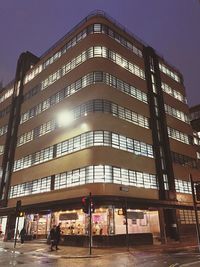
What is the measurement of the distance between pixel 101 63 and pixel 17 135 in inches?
702

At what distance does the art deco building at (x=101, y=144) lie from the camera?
2650 centimetres

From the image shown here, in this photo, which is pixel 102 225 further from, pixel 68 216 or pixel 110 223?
pixel 68 216

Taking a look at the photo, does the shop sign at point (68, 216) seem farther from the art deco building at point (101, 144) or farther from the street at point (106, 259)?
the street at point (106, 259)

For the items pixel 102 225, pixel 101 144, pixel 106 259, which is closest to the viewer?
pixel 106 259

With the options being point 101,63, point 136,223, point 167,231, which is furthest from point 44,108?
point 167,231

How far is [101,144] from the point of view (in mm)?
27047

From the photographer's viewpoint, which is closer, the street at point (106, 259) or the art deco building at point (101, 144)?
the street at point (106, 259)

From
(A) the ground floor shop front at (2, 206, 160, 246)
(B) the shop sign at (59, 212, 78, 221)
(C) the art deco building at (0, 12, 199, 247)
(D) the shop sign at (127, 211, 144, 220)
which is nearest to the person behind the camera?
(A) the ground floor shop front at (2, 206, 160, 246)

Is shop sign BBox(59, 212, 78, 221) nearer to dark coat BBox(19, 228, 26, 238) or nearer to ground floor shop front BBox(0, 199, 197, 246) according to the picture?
ground floor shop front BBox(0, 199, 197, 246)

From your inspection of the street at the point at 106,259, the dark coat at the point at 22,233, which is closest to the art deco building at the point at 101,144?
the dark coat at the point at 22,233

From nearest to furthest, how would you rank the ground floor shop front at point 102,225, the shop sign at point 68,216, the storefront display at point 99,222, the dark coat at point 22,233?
the ground floor shop front at point 102,225 → the storefront display at point 99,222 → the shop sign at point 68,216 → the dark coat at point 22,233

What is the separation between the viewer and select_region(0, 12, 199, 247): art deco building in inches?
1043

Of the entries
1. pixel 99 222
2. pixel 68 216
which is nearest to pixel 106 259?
pixel 99 222

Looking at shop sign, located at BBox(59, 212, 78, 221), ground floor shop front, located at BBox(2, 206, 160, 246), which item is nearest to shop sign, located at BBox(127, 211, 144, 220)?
ground floor shop front, located at BBox(2, 206, 160, 246)
